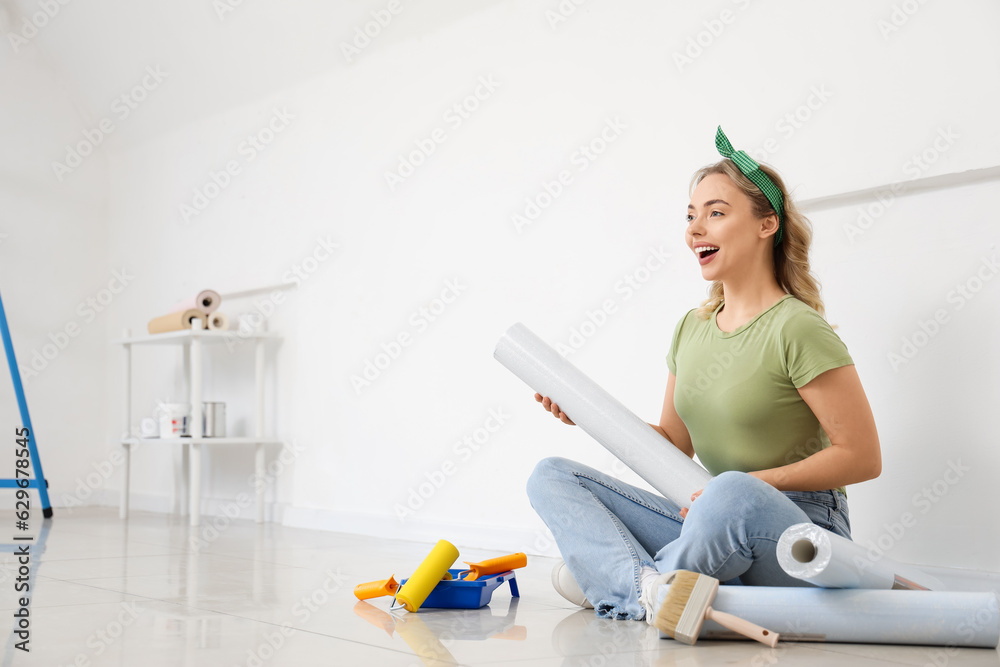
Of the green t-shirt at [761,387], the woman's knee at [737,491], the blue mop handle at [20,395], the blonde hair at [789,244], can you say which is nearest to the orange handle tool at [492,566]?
the green t-shirt at [761,387]

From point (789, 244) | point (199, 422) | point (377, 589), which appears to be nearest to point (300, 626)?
point (377, 589)

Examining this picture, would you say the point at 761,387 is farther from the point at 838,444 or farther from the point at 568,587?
the point at 568,587

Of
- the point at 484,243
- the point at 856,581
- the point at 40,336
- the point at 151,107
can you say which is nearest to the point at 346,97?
the point at 484,243

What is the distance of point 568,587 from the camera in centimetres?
160

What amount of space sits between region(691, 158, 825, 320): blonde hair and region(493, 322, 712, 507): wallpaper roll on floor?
0.33m

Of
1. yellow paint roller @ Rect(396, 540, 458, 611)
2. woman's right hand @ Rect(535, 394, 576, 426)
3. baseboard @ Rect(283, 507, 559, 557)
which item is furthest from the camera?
baseboard @ Rect(283, 507, 559, 557)

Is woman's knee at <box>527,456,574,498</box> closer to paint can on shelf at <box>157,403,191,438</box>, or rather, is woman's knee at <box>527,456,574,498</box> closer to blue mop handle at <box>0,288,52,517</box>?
paint can on shelf at <box>157,403,191,438</box>

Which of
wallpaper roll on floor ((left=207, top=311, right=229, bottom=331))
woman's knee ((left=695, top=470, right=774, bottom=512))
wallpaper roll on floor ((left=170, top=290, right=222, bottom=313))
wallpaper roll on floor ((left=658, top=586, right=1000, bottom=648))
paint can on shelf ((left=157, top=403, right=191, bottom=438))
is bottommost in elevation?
wallpaper roll on floor ((left=658, top=586, right=1000, bottom=648))

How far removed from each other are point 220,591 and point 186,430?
185cm

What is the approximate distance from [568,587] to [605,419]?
30cm

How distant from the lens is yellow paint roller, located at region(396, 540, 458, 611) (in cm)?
152

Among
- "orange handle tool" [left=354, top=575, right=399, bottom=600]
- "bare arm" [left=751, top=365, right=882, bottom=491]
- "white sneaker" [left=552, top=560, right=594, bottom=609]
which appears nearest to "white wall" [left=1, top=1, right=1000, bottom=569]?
"bare arm" [left=751, top=365, right=882, bottom=491]

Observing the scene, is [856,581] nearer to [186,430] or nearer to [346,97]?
[346,97]

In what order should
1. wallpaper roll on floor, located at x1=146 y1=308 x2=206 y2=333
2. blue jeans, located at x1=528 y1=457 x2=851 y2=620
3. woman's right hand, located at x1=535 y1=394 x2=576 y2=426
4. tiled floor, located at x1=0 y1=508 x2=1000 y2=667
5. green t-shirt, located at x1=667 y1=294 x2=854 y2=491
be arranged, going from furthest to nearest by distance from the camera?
wallpaper roll on floor, located at x1=146 y1=308 x2=206 y2=333 → woman's right hand, located at x1=535 y1=394 x2=576 y2=426 → green t-shirt, located at x1=667 y1=294 x2=854 y2=491 → blue jeans, located at x1=528 y1=457 x2=851 y2=620 → tiled floor, located at x1=0 y1=508 x2=1000 y2=667
